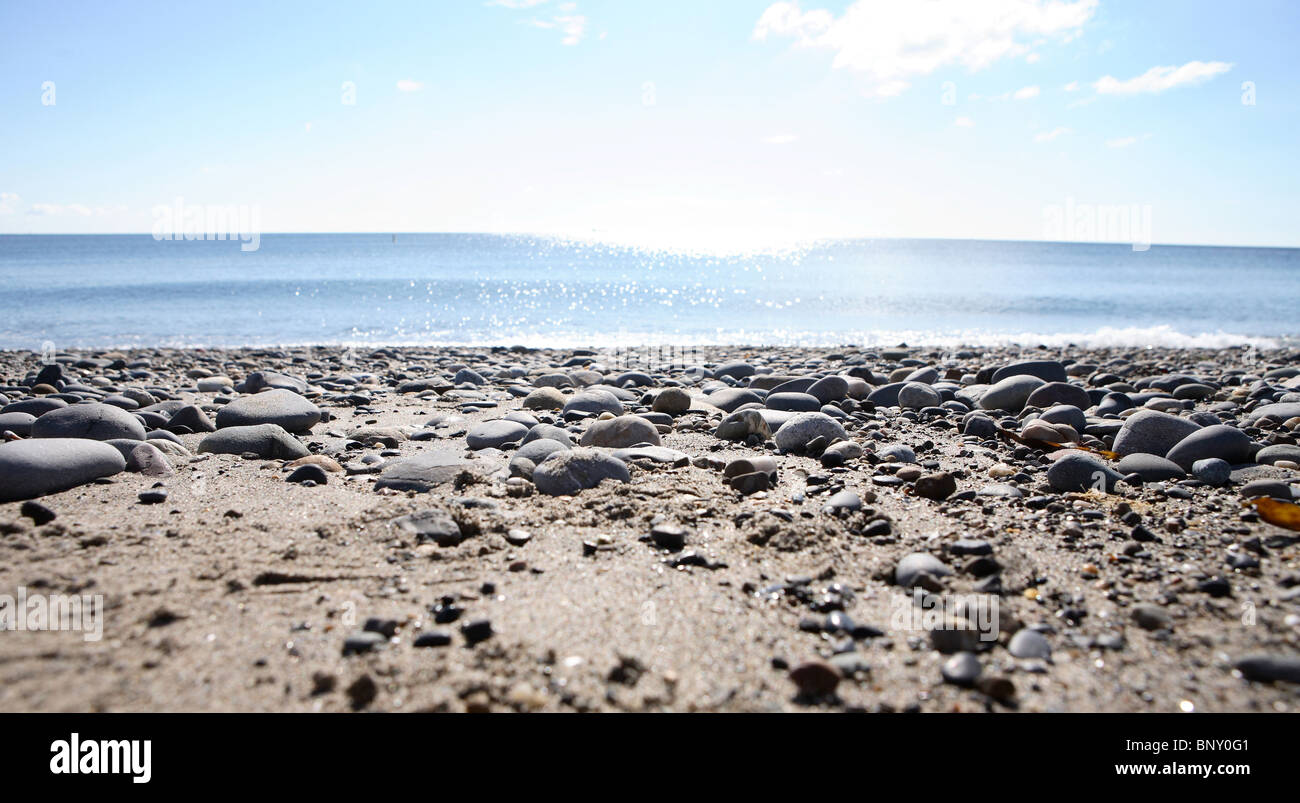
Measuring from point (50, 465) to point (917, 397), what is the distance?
515cm

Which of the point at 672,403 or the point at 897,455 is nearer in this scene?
the point at 897,455

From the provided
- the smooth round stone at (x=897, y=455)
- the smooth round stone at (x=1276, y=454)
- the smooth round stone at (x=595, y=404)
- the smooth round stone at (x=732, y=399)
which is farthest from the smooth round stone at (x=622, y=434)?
the smooth round stone at (x=1276, y=454)

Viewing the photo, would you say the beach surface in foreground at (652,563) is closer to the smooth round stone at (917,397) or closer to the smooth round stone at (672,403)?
the smooth round stone at (672,403)

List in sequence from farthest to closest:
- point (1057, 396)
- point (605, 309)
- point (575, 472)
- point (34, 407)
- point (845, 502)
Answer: point (605, 309) < point (1057, 396) < point (34, 407) < point (575, 472) < point (845, 502)

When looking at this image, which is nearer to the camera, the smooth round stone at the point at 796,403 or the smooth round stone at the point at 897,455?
the smooth round stone at the point at 897,455

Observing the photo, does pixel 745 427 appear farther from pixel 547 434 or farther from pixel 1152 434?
pixel 1152 434

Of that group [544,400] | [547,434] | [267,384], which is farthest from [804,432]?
[267,384]

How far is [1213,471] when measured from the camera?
3.31 metres

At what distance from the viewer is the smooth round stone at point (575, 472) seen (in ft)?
10.5

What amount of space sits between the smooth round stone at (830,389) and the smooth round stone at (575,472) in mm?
2678

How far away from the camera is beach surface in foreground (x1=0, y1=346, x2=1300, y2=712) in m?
1.74

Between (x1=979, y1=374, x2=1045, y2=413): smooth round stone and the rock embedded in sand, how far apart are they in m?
5.56

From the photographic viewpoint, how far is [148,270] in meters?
31.5

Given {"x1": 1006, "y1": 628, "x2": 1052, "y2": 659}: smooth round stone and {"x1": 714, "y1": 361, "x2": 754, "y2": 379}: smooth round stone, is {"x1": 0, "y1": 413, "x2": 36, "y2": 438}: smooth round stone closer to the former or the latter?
{"x1": 1006, "y1": 628, "x2": 1052, "y2": 659}: smooth round stone
